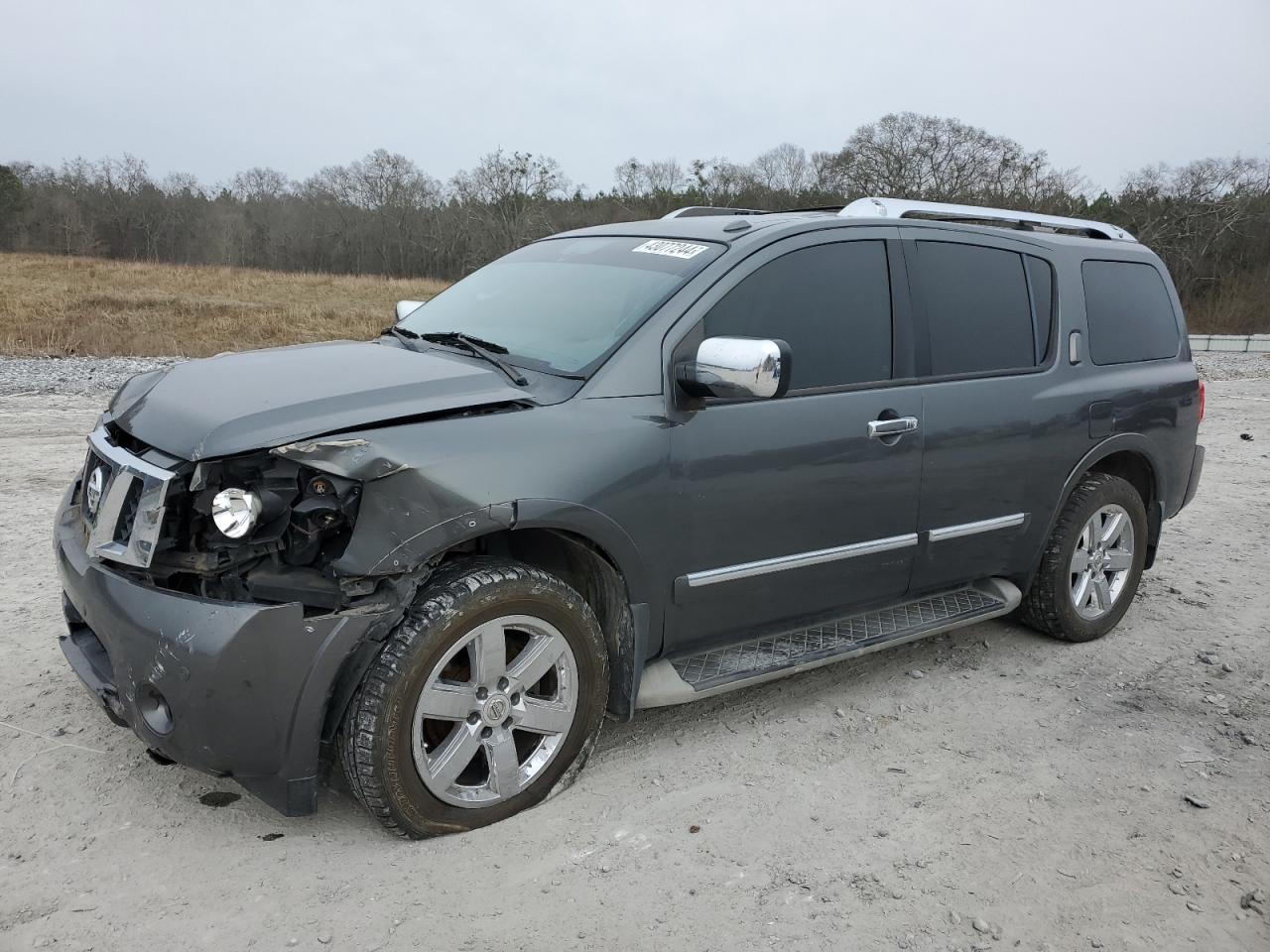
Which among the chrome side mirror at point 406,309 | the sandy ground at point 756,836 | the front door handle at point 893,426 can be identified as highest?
the chrome side mirror at point 406,309

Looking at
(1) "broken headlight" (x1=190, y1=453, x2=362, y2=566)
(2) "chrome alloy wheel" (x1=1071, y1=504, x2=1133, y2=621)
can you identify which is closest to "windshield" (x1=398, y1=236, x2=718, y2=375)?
(1) "broken headlight" (x1=190, y1=453, x2=362, y2=566)

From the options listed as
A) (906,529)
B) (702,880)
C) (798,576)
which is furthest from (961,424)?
(702,880)

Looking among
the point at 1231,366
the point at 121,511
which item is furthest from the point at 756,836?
the point at 1231,366

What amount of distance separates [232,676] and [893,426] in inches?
95.0

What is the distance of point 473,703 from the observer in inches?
112

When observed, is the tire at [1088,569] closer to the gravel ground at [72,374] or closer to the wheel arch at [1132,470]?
the wheel arch at [1132,470]

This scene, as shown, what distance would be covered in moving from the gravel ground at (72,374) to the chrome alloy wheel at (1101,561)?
34.2ft

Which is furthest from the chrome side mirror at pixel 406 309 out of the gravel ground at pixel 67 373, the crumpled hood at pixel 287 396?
the gravel ground at pixel 67 373

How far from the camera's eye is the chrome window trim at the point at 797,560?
332 cm

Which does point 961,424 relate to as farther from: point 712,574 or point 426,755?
point 426,755

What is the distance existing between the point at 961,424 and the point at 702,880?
2098mm

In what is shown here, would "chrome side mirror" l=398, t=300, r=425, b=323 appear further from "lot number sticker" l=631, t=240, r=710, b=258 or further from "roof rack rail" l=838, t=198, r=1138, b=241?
"roof rack rail" l=838, t=198, r=1138, b=241

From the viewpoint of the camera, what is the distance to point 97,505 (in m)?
2.92

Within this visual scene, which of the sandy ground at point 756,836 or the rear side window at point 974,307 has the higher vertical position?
the rear side window at point 974,307
